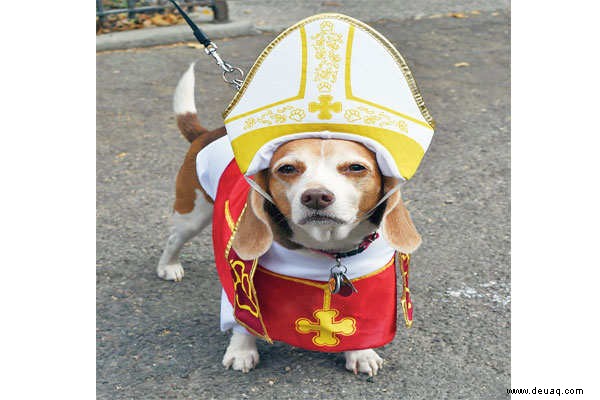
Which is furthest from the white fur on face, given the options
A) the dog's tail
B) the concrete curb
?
the concrete curb

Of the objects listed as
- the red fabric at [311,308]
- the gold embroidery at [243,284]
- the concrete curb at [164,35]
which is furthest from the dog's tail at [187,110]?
the concrete curb at [164,35]

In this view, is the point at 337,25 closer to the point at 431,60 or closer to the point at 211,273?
the point at 211,273

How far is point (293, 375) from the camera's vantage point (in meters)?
2.90

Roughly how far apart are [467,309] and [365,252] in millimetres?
770

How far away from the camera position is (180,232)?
3.50 meters

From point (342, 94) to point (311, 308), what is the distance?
773 millimetres

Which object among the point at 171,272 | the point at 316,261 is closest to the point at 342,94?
the point at 316,261

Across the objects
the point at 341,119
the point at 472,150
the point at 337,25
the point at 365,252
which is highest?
the point at 337,25

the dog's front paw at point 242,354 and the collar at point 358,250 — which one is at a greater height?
the collar at point 358,250

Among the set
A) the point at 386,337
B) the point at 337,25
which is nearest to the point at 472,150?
the point at 386,337

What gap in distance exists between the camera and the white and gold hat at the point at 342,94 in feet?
7.83

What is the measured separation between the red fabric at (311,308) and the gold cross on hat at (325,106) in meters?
0.58

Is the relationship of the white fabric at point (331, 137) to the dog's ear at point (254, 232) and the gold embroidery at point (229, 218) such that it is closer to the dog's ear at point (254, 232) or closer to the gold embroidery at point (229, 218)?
the dog's ear at point (254, 232)

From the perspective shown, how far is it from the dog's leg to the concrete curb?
3.98m
